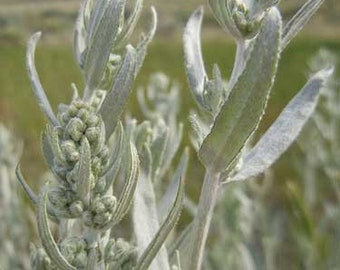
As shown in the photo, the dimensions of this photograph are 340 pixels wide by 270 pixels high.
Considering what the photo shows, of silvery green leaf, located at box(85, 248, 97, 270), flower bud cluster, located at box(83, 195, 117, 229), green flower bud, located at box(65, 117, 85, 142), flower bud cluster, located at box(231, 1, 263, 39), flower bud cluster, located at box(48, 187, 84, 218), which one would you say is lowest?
silvery green leaf, located at box(85, 248, 97, 270)

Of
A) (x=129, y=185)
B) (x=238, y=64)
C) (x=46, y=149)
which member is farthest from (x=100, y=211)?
(x=238, y=64)

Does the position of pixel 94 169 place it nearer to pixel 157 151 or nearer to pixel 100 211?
pixel 100 211

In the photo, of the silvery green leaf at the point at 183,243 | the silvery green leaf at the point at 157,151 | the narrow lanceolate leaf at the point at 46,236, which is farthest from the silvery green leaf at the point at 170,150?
the narrow lanceolate leaf at the point at 46,236

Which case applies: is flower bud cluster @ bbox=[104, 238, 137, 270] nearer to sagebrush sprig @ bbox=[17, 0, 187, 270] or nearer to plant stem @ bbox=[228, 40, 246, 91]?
sagebrush sprig @ bbox=[17, 0, 187, 270]

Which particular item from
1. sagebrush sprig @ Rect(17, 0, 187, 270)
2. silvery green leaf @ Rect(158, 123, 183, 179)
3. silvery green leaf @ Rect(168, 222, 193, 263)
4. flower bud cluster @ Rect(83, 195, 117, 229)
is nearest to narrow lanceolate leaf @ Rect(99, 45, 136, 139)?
sagebrush sprig @ Rect(17, 0, 187, 270)

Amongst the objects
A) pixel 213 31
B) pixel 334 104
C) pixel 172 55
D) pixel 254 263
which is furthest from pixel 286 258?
pixel 213 31

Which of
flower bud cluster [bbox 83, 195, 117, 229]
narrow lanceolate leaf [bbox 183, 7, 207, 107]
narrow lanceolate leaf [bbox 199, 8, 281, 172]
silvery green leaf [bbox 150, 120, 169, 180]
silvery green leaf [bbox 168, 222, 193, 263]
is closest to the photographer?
narrow lanceolate leaf [bbox 199, 8, 281, 172]

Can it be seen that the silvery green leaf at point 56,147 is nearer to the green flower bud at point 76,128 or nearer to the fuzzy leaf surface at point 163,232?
the green flower bud at point 76,128
